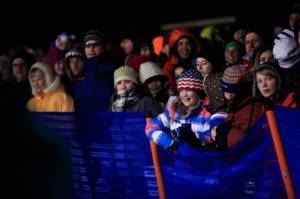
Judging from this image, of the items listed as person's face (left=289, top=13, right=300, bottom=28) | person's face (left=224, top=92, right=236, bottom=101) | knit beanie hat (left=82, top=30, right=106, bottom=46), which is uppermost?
knit beanie hat (left=82, top=30, right=106, bottom=46)

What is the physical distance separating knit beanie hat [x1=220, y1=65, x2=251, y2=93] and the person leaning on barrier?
0.27m

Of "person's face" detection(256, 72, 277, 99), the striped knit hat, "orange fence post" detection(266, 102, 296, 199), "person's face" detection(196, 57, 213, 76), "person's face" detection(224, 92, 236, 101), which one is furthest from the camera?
"person's face" detection(196, 57, 213, 76)

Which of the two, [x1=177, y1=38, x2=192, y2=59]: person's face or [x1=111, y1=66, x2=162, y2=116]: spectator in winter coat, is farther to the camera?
[x1=177, y1=38, x2=192, y2=59]: person's face

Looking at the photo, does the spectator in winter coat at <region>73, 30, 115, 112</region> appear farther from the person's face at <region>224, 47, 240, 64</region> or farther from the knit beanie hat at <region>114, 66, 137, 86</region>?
the person's face at <region>224, 47, 240, 64</region>

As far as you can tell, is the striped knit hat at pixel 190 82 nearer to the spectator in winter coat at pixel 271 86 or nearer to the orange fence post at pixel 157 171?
the spectator in winter coat at pixel 271 86

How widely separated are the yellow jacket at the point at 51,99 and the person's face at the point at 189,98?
7.66 feet

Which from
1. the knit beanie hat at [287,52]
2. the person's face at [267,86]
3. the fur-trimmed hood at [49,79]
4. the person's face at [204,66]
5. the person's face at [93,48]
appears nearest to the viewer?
the person's face at [267,86]

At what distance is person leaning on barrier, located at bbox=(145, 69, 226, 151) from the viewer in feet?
21.6

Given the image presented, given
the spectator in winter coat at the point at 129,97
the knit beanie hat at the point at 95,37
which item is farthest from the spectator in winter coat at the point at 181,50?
the spectator in winter coat at the point at 129,97

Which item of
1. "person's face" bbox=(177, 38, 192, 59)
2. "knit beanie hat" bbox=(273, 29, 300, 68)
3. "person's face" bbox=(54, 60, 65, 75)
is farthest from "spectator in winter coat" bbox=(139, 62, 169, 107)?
"person's face" bbox=(54, 60, 65, 75)

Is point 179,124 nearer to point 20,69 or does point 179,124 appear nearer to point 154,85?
point 154,85

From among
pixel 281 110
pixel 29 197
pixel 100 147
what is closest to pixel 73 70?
pixel 100 147

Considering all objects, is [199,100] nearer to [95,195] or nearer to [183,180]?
[183,180]

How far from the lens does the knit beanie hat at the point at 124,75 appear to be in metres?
8.53
